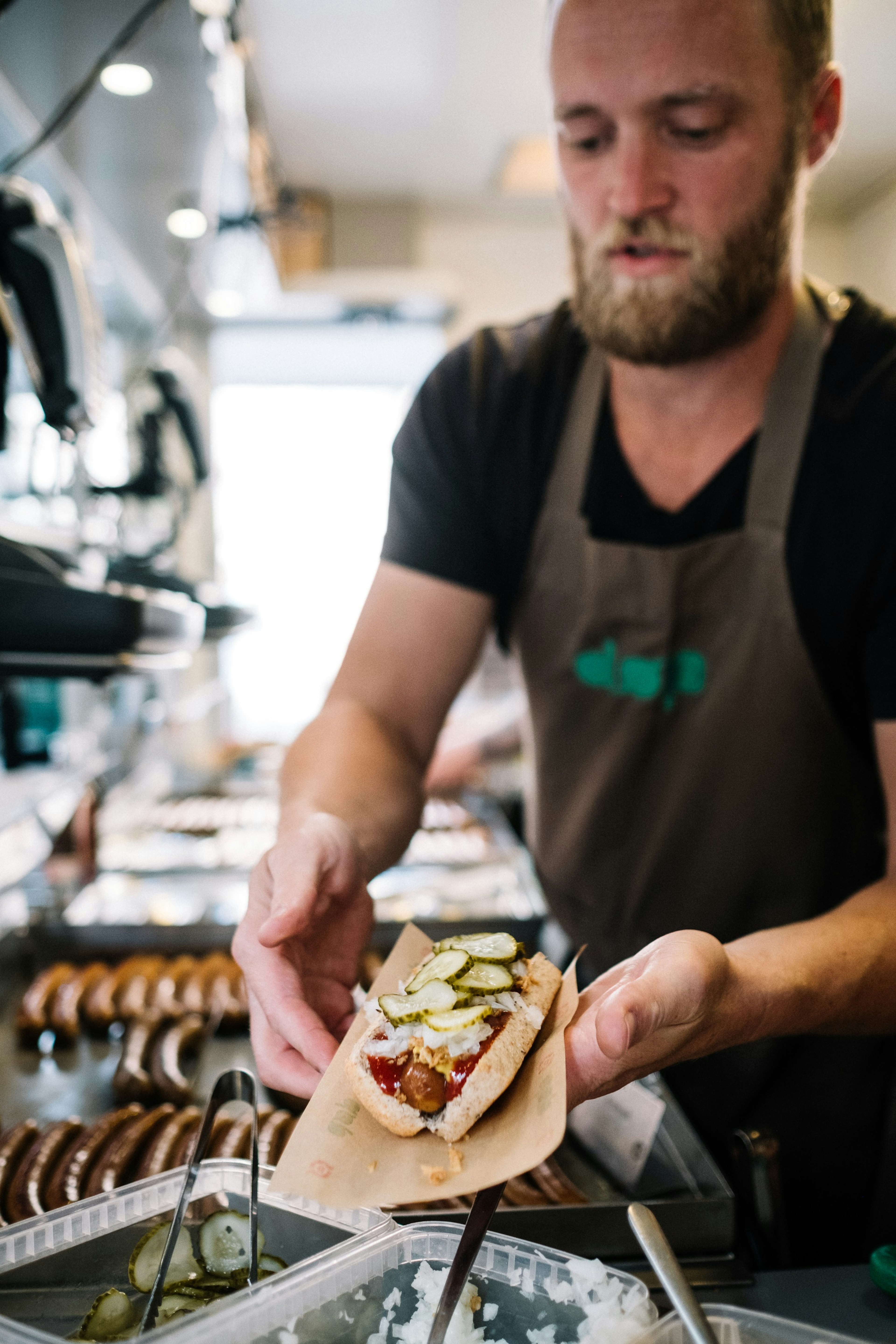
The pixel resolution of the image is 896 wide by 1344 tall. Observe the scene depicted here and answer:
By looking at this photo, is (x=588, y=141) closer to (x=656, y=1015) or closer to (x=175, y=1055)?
(x=656, y=1015)

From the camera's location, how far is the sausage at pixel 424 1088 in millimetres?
917

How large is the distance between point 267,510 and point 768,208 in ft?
16.7

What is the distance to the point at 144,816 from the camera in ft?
10.6

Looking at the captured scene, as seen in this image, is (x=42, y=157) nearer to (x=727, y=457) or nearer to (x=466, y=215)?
(x=727, y=457)

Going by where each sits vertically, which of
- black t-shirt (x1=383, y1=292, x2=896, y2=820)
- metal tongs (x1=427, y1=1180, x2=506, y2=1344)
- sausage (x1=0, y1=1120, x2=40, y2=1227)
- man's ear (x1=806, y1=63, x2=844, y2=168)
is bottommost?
sausage (x1=0, y1=1120, x2=40, y2=1227)

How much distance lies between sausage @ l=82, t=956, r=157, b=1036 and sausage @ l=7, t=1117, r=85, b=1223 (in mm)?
477

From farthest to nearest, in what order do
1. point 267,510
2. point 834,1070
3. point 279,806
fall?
point 267,510, point 834,1070, point 279,806

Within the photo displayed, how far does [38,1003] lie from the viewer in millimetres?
1836

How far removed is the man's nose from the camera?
1.38 m

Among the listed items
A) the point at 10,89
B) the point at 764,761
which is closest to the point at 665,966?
the point at 764,761

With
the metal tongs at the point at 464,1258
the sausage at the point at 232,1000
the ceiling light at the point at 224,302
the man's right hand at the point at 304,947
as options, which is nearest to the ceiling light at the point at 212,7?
the man's right hand at the point at 304,947

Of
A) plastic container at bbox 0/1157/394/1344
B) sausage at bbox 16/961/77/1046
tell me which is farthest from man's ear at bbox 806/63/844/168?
sausage at bbox 16/961/77/1046

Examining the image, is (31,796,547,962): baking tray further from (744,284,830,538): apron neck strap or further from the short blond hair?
the short blond hair

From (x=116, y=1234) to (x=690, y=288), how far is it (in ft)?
4.24
